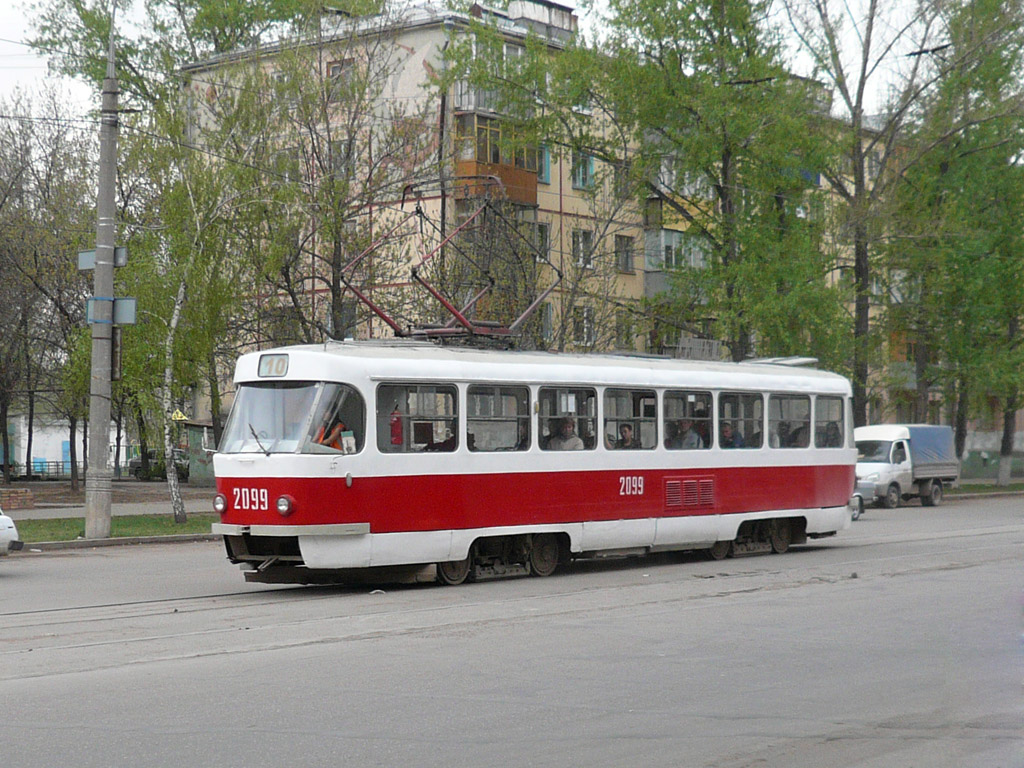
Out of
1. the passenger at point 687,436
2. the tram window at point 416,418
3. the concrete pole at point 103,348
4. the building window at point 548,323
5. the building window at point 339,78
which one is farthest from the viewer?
the building window at point 548,323

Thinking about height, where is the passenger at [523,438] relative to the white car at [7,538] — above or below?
above

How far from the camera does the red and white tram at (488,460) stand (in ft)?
47.2

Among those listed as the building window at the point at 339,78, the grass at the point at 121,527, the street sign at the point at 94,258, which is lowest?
the grass at the point at 121,527

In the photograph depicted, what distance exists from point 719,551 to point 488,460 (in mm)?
5230

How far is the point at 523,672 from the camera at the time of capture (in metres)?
9.35

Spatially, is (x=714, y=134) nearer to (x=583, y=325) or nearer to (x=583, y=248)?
(x=583, y=248)

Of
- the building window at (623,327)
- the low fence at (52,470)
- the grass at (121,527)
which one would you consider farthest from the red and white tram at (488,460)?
the low fence at (52,470)

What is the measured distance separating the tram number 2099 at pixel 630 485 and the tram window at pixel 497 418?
5.77ft

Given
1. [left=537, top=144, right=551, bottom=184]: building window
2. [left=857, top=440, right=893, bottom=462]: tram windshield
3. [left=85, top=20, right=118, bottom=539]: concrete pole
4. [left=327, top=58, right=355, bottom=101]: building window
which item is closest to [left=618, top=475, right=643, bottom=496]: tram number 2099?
[left=85, top=20, right=118, bottom=539]: concrete pole

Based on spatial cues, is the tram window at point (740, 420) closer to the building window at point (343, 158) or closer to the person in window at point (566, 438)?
the person in window at point (566, 438)

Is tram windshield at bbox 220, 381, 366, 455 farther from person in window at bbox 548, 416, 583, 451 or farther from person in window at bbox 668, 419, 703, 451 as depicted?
person in window at bbox 668, 419, 703, 451

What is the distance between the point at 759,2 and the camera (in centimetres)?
3581

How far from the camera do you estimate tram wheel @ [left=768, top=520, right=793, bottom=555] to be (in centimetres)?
2042

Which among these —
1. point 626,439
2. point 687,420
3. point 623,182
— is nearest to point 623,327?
point 623,182
